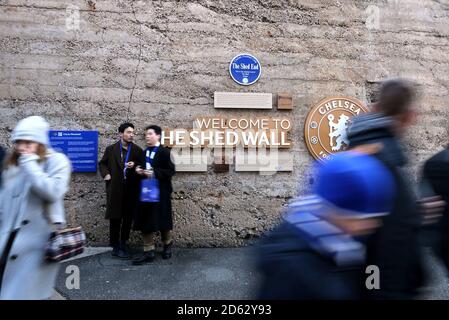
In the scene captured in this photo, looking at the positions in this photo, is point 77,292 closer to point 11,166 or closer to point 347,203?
point 11,166

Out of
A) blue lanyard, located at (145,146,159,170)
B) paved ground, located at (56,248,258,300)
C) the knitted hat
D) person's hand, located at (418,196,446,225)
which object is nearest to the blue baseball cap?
person's hand, located at (418,196,446,225)

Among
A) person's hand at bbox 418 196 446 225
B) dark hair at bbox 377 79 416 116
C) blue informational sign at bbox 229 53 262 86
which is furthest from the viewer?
blue informational sign at bbox 229 53 262 86

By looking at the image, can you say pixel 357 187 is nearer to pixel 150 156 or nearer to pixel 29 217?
pixel 29 217

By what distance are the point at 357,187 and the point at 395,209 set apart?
9.4 inches

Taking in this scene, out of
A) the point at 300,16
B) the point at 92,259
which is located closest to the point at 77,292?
the point at 92,259

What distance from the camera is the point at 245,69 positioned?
5.66m

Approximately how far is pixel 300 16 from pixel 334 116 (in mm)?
1649

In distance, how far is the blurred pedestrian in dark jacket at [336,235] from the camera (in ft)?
4.80

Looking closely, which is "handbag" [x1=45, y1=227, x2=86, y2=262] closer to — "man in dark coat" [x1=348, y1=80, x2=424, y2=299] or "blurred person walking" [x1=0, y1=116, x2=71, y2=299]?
"blurred person walking" [x1=0, y1=116, x2=71, y2=299]

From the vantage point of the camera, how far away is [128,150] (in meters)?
5.18

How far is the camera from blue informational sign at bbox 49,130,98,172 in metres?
5.32

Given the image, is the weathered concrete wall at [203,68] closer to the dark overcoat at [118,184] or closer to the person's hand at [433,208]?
the dark overcoat at [118,184]

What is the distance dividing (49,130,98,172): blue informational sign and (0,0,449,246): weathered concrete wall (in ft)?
0.43
